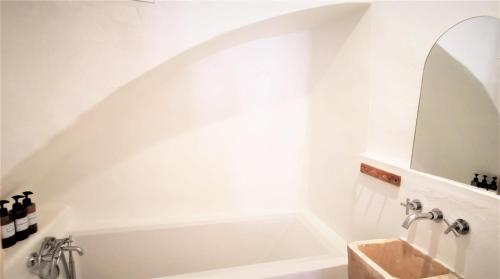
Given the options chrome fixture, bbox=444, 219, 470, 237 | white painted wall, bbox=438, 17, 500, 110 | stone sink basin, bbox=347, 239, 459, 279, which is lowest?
stone sink basin, bbox=347, 239, 459, 279

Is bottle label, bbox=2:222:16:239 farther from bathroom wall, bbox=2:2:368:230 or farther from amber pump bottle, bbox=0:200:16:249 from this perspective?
bathroom wall, bbox=2:2:368:230

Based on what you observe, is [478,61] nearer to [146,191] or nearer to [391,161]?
[391,161]

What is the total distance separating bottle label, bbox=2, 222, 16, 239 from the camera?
1.24 meters

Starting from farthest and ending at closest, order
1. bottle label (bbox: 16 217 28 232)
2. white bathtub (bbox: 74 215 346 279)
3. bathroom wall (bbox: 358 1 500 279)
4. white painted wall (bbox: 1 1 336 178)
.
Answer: white bathtub (bbox: 74 215 346 279), bottle label (bbox: 16 217 28 232), white painted wall (bbox: 1 1 336 178), bathroom wall (bbox: 358 1 500 279)

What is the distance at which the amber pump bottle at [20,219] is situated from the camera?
1307 millimetres

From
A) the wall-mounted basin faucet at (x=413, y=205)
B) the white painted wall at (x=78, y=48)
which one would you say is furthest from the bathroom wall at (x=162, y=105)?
the wall-mounted basin faucet at (x=413, y=205)

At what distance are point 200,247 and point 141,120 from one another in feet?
3.45

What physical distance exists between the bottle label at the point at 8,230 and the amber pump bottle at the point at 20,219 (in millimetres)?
27

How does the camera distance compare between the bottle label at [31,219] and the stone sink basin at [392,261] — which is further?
the bottle label at [31,219]

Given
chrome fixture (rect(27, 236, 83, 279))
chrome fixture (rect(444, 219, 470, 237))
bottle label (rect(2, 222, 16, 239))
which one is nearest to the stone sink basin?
chrome fixture (rect(444, 219, 470, 237))

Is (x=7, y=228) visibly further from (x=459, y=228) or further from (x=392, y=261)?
(x=459, y=228)

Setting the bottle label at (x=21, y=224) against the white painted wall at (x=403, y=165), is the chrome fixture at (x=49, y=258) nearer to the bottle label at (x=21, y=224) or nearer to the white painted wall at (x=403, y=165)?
the bottle label at (x=21, y=224)

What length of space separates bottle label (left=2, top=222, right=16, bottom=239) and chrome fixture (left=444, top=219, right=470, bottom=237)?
1.99m

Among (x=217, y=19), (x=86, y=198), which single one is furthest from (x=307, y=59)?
(x=86, y=198)
